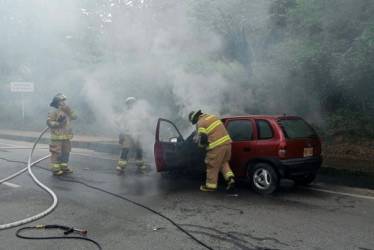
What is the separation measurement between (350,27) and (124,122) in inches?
243

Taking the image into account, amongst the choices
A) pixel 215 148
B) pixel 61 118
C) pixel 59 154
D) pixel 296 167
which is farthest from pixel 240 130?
pixel 59 154

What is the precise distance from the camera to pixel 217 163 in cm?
652

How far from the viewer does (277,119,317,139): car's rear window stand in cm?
643

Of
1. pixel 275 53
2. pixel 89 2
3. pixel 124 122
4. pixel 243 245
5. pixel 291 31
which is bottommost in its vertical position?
pixel 243 245

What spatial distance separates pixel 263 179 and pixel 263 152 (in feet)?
1.48

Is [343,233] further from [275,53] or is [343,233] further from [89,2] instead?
→ [89,2]

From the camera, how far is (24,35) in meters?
17.8

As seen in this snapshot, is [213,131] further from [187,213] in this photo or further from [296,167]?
[187,213]

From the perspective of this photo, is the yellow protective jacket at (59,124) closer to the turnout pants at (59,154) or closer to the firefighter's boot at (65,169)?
the turnout pants at (59,154)

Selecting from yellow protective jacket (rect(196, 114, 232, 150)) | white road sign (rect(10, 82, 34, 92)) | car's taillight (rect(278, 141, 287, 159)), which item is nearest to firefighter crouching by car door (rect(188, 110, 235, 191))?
yellow protective jacket (rect(196, 114, 232, 150))

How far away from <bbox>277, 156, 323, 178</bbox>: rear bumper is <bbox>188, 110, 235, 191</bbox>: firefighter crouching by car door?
2.78 ft

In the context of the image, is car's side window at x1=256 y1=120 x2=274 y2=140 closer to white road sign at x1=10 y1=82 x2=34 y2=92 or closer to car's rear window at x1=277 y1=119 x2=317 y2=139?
car's rear window at x1=277 y1=119 x2=317 y2=139

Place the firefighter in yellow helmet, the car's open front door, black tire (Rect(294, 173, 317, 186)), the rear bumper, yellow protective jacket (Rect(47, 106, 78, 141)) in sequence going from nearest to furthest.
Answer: the rear bumper, black tire (Rect(294, 173, 317, 186)), the car's open front door, yellow protective jacket (Rect(47, 106, 78, 141)), the firefighter in yellow helmet

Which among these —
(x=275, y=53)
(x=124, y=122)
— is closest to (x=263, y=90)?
(x=275, y=53)
